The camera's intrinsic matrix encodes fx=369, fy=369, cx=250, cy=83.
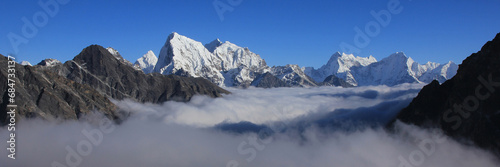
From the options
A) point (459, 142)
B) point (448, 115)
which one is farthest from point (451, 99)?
point (459, 142)

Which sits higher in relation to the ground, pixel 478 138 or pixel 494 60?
pixel 494 60

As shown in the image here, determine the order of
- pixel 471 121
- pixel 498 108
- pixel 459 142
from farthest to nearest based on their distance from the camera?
pixel 459 142 → pixel 471 121 → pixel 498 108

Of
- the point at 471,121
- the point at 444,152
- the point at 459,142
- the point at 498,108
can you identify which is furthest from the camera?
the point at 444,152

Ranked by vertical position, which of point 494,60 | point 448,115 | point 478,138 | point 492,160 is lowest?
point 492,160

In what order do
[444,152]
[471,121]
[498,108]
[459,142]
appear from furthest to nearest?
[444,152]
[459,142]
[471,121]
[498,108]

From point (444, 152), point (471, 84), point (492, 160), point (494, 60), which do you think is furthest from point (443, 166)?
point (494, 60)

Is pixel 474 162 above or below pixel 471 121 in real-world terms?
below

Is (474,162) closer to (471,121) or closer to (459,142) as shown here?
(459,142)

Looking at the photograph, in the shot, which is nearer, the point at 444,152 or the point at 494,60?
the point at 494,60

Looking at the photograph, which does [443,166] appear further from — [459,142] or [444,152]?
[459,142]
